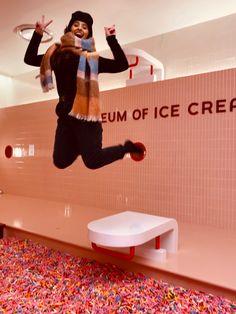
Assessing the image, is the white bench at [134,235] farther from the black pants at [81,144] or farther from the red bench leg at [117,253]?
the black pants at [81,144]

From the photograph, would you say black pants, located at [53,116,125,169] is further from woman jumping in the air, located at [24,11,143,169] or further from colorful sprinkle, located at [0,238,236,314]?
colorful sprinkle, located at [0,238,236,314]

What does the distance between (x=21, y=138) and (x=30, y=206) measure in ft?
5.15

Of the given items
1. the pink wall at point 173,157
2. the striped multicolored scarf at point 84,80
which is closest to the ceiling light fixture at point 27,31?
the pink wall at point 173,157

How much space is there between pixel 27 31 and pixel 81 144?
2596 mm

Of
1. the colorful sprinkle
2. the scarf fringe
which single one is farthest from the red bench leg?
the scarf fringe

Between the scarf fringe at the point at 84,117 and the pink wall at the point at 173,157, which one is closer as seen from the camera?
the scarf fringe at the point at 84,117

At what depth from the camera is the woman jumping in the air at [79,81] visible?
179cm

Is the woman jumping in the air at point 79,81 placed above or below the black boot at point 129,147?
above

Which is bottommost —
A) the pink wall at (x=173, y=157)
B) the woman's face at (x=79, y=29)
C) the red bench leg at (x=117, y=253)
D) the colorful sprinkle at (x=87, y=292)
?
the colorful sprinkle at (x=87, y=292)

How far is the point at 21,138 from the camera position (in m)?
Answer: 5.09

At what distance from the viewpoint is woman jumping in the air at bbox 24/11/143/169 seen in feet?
5.89

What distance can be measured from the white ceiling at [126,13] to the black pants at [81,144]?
1828 mm

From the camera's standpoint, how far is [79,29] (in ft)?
5.97

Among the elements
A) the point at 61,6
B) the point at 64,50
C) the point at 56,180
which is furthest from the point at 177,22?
the point at 56,180
